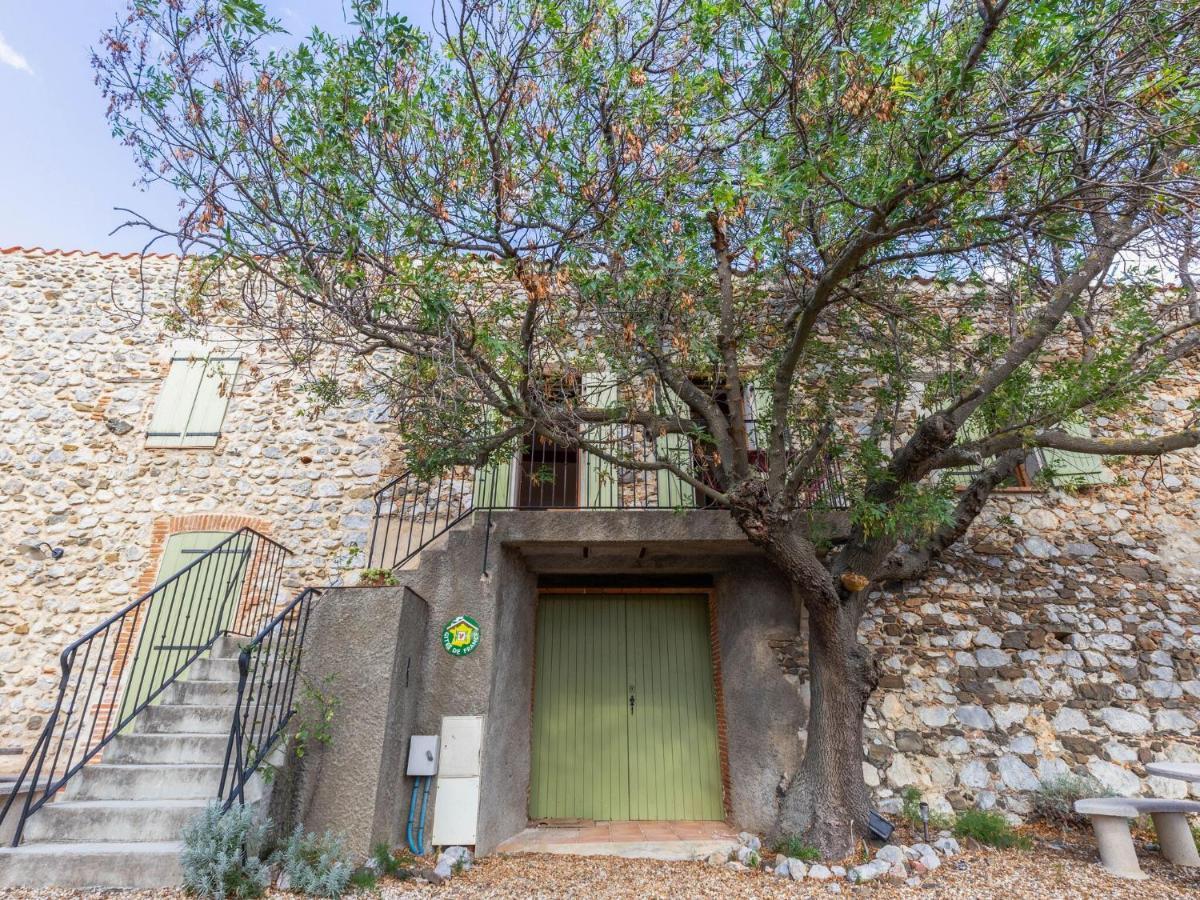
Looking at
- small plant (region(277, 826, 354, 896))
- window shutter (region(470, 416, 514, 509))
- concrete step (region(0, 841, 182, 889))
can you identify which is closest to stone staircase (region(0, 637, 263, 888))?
concrete step (region(0, 841, 182, 889))

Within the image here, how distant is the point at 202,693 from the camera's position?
468 cm

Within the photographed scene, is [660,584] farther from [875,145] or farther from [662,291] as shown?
[875,145]

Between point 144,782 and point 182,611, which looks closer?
point 144,782

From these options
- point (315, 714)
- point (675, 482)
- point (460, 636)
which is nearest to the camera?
point (315, 714)

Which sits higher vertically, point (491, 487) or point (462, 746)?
point (491, 487)

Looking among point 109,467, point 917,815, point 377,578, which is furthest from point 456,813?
point 109,467

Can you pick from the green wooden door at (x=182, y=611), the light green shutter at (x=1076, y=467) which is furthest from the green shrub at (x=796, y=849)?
the green wooden door at (x=182, y=611)

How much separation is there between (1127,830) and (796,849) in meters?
2.18

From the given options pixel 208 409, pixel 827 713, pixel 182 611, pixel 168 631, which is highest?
pixel 208 409

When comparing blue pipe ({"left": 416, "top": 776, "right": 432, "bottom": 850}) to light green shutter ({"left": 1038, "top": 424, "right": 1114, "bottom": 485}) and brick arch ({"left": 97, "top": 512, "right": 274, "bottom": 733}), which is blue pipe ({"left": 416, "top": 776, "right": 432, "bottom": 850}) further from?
light green shutter ({"left": 1038, "top": 424, "right": 1114, "bottom": 485})

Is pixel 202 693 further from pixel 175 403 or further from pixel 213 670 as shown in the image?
pixel 175 403

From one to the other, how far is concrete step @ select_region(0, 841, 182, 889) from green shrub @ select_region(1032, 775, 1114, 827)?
6.26 m

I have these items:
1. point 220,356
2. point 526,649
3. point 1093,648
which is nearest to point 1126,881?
point 1093,648

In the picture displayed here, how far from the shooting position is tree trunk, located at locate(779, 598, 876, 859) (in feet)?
14.0
